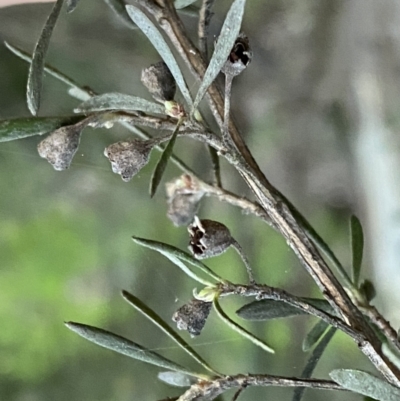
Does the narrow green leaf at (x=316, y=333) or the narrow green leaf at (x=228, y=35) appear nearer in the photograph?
the narrow green leaf at (x=228, y=35)

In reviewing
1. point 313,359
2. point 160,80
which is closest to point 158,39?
point 160,80

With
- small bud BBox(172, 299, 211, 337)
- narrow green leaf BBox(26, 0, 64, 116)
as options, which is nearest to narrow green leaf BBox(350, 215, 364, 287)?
small bud BBox(172, 299, 211, 337)

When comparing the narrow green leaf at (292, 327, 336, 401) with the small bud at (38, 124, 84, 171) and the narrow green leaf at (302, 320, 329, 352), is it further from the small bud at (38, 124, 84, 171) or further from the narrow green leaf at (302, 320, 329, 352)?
the small bud at (38, 124, 84, 171)

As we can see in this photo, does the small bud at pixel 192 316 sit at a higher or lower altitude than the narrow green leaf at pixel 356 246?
lower

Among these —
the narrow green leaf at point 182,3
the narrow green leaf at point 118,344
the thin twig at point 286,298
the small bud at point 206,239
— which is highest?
the narrow green leaf at point 182,3

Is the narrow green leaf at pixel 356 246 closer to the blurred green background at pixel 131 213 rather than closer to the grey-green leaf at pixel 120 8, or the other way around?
the blurred green background at pixel 131 213

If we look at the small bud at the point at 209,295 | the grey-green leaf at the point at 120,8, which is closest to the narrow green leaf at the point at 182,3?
the grey-green leaf at the point at 120,8
